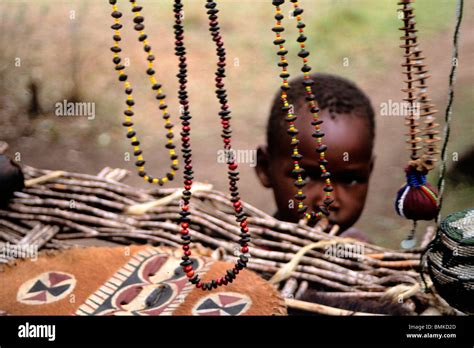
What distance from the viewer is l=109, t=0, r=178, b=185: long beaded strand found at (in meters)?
2.08

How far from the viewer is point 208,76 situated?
226 centimetres

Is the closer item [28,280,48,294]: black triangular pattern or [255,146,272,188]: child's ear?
[28,280,48,294]: black triangular pattern

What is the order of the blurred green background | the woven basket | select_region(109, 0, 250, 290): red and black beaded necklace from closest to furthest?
the woven basket, select_region(109, 0, 250, 290): red and black beaded necklace, the blurred green background

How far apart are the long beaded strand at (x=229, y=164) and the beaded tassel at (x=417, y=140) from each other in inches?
16.6

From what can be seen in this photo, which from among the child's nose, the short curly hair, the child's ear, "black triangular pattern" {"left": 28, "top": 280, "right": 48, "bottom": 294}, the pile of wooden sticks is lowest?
"black triangular pattern" {"left": 28, "top": 280, "right": 48, "bottom": 294}

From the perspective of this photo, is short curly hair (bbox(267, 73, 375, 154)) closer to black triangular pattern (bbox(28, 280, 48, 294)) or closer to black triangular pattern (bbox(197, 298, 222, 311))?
black triangular pattern (bbox(197, 298, 222, 311))

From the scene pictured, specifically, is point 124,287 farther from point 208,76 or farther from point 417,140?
point 417,140

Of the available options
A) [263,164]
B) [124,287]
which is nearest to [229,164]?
[263,164]

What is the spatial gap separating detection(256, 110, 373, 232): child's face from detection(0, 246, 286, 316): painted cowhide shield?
0.25 meters

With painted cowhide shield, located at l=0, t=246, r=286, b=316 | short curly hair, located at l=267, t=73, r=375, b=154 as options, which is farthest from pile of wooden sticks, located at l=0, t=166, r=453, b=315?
short curly hair, located at l=267, t=73, r=375, b=154

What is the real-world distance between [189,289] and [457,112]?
0.85 m

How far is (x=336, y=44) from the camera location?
2.19 m

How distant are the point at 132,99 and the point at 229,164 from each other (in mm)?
315
